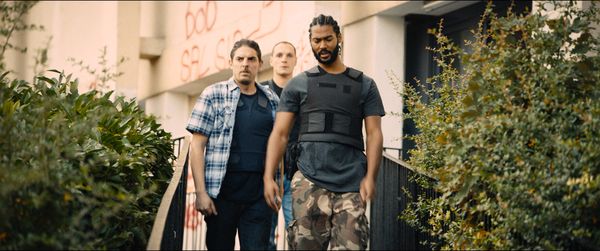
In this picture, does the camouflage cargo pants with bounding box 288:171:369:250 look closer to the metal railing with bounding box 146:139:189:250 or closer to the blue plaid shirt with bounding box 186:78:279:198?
the metal railing with bounding box 146:139:189:250

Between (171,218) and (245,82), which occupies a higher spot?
(245,82)

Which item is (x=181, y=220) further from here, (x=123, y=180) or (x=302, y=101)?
(x=302, y=101)

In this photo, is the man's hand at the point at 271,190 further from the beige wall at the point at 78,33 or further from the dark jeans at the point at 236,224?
the beige wall at the point at 78,33

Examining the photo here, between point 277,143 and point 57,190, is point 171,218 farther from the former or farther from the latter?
point 57,190

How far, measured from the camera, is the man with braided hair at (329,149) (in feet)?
24.0

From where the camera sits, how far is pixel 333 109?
7402 millimetres

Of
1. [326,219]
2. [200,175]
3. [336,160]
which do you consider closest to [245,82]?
[200,175]

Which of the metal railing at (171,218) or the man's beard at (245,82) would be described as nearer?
the metal railing at (171,218)

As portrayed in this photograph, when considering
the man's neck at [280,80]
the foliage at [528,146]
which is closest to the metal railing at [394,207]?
the man's neck at [280,80]

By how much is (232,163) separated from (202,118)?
438 mm

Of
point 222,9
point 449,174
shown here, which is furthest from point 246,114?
point 222,9

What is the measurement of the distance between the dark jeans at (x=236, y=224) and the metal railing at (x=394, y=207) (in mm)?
1420

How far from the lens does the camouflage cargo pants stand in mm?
Answer: 7270

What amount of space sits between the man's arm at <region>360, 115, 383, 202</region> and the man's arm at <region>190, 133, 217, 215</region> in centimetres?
141
